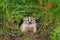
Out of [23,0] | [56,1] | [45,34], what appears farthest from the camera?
[23,0]

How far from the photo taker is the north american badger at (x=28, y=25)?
7.44 m

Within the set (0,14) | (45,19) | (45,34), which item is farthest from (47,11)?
(0,14)

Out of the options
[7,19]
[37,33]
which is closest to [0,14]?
[7,19]

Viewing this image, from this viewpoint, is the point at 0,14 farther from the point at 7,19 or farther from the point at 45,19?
the point at 45,19

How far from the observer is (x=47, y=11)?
7.48 meters

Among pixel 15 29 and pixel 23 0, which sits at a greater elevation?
pixel 23 0

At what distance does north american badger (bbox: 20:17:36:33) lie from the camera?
7.44 meters

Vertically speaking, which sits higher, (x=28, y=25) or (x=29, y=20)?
(x=29, y=20)

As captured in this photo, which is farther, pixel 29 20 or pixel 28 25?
pixel 28 25

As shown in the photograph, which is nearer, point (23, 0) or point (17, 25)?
point (17, 25)

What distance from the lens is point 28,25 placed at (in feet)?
25.4

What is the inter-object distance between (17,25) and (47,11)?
87cm

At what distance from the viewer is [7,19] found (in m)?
7.39

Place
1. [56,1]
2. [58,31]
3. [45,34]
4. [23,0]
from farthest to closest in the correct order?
[23,0]
[56,1]
[45,34]
[58,31]
